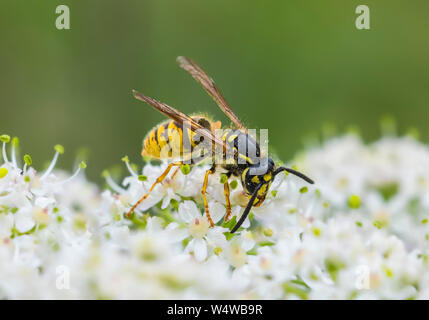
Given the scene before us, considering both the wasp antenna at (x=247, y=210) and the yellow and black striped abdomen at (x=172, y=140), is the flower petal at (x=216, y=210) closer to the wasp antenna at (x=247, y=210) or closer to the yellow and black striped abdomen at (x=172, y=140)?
the wasp antenna at (x=247, y=210)

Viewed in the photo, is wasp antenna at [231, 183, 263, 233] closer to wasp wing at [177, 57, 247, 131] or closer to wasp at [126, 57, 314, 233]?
wasp at [126, 57, 314, 233]

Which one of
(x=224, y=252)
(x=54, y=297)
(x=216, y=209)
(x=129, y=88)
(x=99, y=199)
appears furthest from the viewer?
(x=129, y=88)

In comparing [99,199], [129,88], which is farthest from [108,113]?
[99,199]

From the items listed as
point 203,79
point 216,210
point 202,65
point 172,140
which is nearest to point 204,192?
point 216,210

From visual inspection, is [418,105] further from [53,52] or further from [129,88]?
[53,52]

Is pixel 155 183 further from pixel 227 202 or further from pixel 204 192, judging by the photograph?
pixel 227 202

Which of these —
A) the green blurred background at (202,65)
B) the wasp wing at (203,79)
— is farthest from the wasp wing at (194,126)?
the green blurred background at (202,65)

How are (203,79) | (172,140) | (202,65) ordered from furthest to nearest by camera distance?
1. (202,65)
2. (203,79)
3. (172,140)
